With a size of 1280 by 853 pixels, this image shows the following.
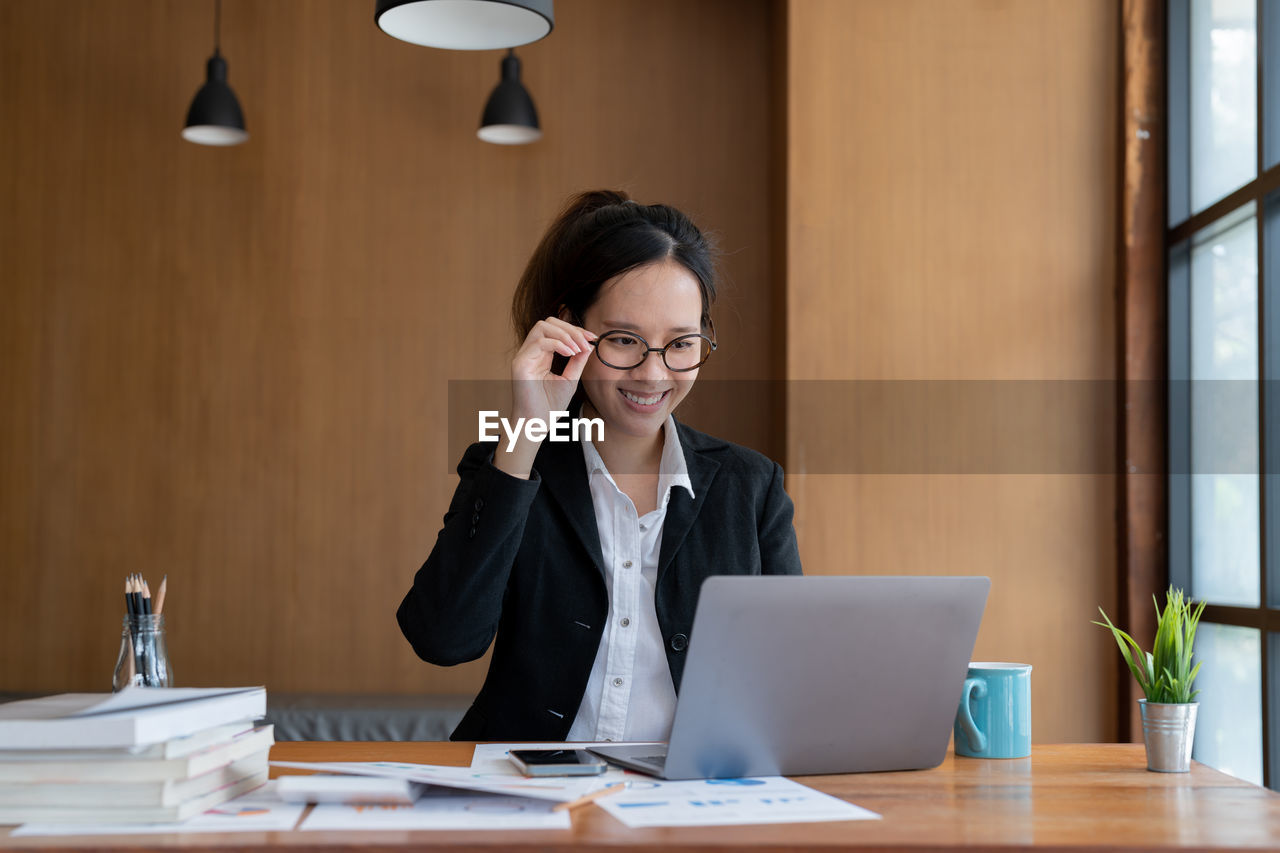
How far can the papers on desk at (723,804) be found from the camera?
931 millimetres

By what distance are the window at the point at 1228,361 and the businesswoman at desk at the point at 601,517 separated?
51.6 inches

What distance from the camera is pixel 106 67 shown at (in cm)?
368

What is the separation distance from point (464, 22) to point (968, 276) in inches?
65.5

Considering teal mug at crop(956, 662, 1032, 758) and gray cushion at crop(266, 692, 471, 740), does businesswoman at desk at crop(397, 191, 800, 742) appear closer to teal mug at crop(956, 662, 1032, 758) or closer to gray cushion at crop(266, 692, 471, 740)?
teal mug at crop(956, 662, 1032, 758)

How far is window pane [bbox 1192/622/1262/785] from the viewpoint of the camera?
8.27 feet

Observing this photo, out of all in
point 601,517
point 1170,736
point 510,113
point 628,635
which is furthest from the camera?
point 510,113

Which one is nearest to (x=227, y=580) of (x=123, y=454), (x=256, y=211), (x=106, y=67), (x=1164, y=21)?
(x=123, y=454)

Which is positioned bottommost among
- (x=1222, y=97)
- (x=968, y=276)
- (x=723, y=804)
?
(x=723, y=804)

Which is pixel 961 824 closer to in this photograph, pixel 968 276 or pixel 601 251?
pixel 601 251

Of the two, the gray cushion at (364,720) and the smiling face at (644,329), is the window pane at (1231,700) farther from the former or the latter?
the gray cushion at (364,720)

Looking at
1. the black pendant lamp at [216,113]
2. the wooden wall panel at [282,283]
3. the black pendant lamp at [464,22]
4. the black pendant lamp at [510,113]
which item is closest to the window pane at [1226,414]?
the wooden wall panel at [282,283]

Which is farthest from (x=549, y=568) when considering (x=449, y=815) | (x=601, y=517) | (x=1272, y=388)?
(x=1272, y=388)

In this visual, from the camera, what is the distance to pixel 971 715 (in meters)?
1.29

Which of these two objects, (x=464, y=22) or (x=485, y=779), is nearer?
(x=485, y=779)
